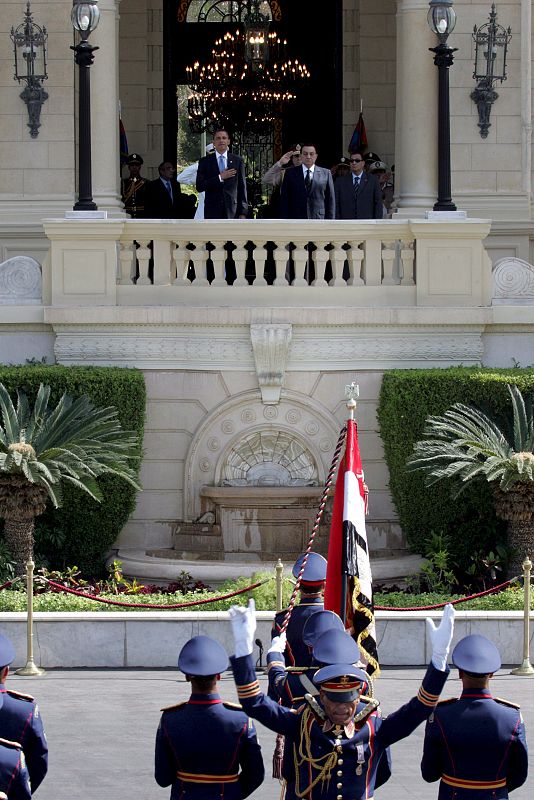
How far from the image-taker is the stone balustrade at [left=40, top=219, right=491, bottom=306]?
61.9 feet

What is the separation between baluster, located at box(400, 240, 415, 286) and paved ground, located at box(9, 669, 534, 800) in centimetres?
540

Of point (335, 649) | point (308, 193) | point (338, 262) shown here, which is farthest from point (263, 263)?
point (335, 649)

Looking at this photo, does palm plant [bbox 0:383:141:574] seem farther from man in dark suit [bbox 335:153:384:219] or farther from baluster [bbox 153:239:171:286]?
man in dark suit [bbox 335:153:384:219]

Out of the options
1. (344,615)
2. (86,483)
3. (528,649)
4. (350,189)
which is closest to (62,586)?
(86,483)

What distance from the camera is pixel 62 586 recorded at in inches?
618

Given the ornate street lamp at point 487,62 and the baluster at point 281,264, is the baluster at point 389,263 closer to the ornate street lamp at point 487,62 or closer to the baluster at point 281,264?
the baluster at point 281,264

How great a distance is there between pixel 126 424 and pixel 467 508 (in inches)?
140

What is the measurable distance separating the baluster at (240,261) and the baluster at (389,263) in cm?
150

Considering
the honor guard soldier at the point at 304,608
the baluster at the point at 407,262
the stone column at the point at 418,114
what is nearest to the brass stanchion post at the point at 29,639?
the honor guard soldier at the point at 304,608

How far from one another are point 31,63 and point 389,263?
5.75 m

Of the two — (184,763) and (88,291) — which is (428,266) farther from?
(184,763)

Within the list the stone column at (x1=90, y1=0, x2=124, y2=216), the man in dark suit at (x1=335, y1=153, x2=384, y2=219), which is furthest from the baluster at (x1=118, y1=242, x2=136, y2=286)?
the man in dark suit at (x1=335, y1=153, x2=384, y2=219)

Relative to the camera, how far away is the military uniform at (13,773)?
27.6 feet

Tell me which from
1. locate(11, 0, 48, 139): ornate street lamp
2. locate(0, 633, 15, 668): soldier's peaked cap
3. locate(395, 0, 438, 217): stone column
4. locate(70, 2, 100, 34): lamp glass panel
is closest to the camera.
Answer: locate(0, 633, 15, 668): soldier's peaked cap
